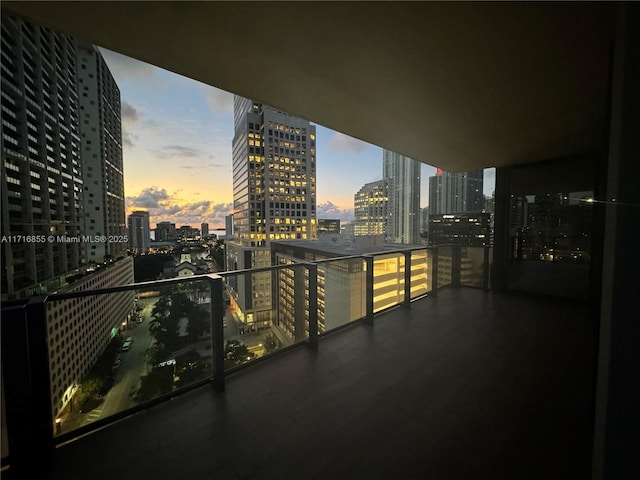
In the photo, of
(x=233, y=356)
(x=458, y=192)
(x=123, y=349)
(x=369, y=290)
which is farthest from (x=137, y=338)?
(x=458, y=192)

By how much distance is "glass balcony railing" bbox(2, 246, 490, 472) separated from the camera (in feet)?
4.76

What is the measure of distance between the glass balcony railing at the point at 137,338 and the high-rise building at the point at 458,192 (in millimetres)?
4237

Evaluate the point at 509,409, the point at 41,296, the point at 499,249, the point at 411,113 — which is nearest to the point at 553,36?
the point at 411,113

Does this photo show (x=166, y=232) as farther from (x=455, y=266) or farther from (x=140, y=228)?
(x=455, y=266)

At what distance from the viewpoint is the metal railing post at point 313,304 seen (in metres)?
3.04

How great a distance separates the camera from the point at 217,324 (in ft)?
7.72

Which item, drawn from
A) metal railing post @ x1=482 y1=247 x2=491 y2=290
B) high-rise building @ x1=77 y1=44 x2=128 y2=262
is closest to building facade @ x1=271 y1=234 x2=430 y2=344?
metal railing post @ x1=482 y1=247 x2=491 y2=290

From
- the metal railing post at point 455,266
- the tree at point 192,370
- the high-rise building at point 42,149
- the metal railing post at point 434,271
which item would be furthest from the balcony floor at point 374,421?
the high-rise building at point 42,149

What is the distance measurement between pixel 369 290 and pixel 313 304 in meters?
1.22

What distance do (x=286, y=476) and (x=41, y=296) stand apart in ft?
6.40

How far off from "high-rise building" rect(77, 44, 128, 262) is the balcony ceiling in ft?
69.7

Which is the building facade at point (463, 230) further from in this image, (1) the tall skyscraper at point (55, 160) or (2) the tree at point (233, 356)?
(1) the tall skyscraper at point (55, 160)

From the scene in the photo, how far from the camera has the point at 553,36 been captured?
5.87ft

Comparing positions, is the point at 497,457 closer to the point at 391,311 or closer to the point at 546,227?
the point at 391,311
